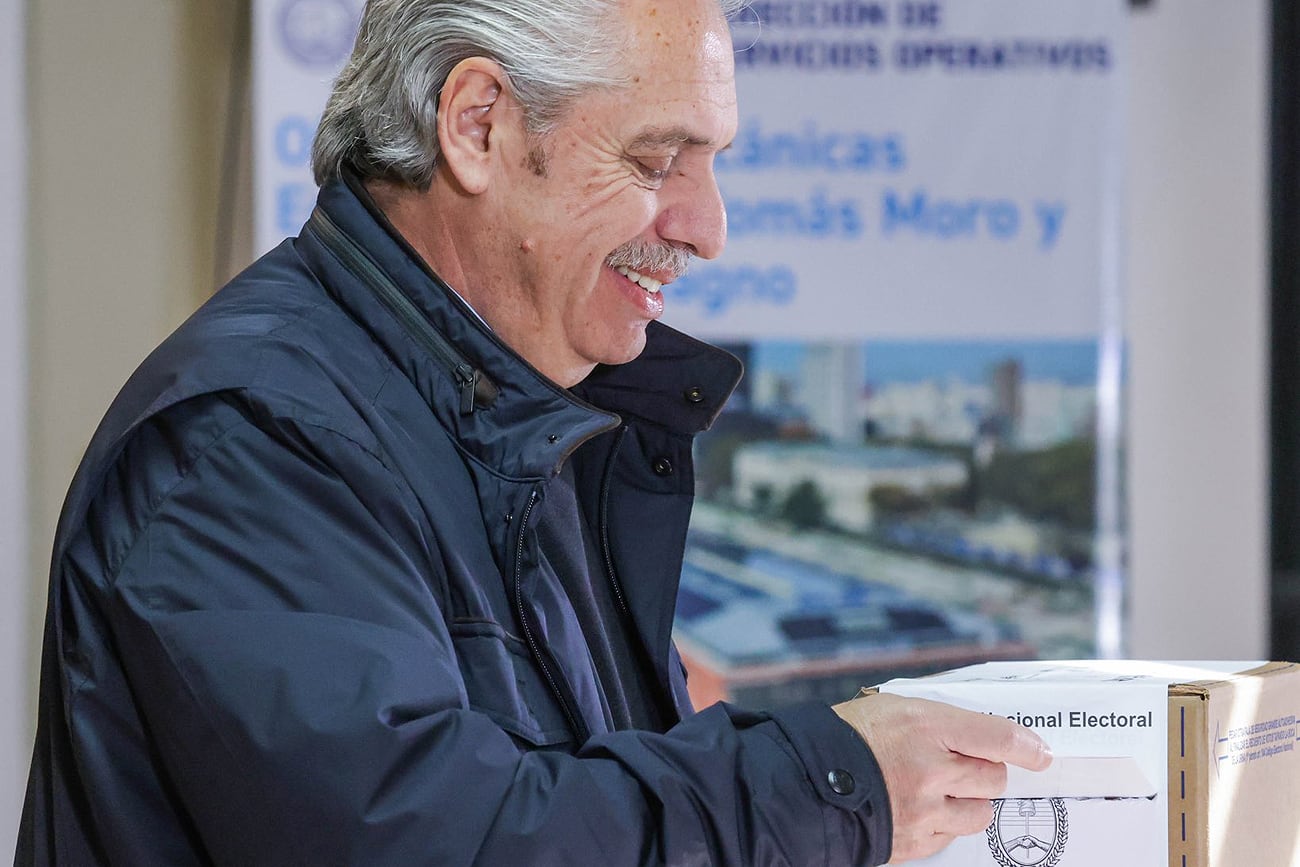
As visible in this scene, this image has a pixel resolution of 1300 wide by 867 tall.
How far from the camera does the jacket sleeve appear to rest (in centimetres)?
88

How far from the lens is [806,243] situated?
3.39 m

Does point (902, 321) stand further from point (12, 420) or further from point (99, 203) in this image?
point (12, 420)

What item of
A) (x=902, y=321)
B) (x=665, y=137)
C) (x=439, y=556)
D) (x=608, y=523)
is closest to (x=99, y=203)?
(x=902, y=321)

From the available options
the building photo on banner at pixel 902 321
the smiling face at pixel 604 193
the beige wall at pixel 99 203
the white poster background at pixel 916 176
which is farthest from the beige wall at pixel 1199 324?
the smiling face at pixel 604 193

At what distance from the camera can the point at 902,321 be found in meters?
3.44

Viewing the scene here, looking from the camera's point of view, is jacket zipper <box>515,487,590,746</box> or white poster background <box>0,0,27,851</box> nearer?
jacket zipper <box>515,487,590,746</box>

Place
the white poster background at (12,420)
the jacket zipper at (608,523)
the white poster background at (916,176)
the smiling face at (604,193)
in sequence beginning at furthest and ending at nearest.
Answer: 1. the white poster background at (916,176)
2. the white poster background at (12,420)
3. the jacket zipper at (608,523)
4. the smiling face at (604,193)

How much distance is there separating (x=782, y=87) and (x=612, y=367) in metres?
2.04

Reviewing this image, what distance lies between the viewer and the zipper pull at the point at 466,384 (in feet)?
3.79

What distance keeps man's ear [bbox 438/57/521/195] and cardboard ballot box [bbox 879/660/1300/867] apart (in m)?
0.57

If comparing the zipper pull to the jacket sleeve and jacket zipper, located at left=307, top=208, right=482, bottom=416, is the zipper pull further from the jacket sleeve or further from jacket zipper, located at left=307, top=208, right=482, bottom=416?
the jacket sleeve

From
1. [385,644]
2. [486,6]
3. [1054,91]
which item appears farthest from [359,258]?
[1054,91]

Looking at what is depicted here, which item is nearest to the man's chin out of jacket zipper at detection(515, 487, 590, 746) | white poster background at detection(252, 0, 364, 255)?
jacket zipper at detection(515, 487, 590, 746)

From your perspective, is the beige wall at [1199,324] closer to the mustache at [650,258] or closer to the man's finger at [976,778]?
the mustache at [650,258]
